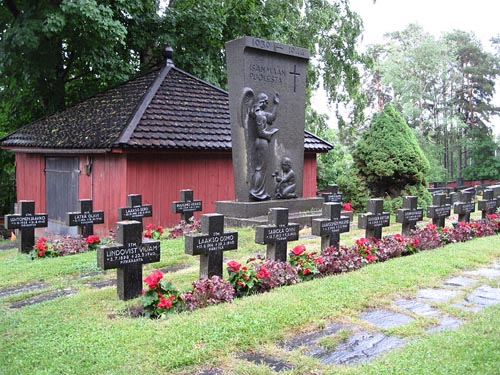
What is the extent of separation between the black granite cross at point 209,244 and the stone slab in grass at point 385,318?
6.63 ft

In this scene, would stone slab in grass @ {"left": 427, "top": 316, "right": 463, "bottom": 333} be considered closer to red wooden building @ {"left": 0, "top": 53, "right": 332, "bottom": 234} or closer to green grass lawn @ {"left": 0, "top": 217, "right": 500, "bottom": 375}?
green grass lawn @ {"left": 0, "top": 217, "right": 500, "bottom": 375}

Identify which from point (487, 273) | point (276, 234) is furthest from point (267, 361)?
point (487, 273)

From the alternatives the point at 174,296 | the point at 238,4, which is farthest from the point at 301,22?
the point at 174,296

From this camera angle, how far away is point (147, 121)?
13.3 metres

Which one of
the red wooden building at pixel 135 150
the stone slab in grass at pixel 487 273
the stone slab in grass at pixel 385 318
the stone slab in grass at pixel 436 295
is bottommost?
the stone slab in grass at pixel 385 318

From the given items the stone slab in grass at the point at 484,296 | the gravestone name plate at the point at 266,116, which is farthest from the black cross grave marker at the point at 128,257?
the gravestone name plate at the point at 266,116

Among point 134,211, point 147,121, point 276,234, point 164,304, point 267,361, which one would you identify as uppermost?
point 147,121

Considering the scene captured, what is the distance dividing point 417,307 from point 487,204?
287 inches

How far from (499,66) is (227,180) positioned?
38840 mm

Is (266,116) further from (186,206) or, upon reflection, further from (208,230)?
(208,230)

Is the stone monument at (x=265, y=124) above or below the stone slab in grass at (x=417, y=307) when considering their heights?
above

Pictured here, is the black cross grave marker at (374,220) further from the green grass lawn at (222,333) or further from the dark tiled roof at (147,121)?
the dark tiled roof at (147,121)

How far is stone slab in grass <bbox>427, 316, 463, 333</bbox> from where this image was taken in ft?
16.3

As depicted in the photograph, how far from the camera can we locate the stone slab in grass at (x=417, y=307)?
545 centimetres
